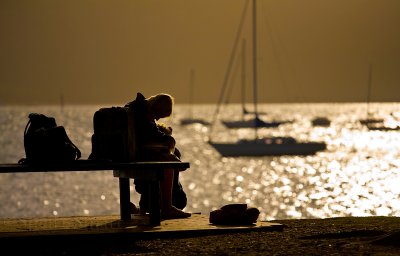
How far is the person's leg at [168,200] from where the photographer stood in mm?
11055

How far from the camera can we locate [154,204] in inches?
410

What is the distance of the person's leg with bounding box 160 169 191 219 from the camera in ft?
36.3

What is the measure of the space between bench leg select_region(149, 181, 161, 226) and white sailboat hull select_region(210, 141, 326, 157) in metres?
103

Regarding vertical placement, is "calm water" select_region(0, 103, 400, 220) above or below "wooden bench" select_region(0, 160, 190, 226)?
below

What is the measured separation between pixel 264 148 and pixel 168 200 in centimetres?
10261

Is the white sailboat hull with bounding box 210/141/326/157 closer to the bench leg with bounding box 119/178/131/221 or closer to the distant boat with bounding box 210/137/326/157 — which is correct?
the distant boat with bounding box 210/137/326/157

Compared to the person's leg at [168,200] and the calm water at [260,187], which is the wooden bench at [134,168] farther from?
the calm water at [260,187]

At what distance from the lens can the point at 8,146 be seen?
154750 millimetres

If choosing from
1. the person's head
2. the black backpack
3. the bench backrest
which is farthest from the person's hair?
the black backpack

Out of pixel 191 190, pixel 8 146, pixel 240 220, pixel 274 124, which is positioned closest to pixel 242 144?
pixel 274 124

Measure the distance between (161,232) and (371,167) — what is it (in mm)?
105519

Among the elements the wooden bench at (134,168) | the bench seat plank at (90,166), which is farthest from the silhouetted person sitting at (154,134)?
Result: the bench seat plank at (90,166)

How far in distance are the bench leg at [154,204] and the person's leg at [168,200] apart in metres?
0.66

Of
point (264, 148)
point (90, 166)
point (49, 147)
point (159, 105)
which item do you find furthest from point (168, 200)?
point (264, 148)
